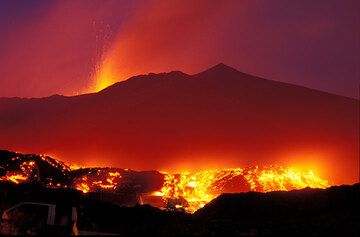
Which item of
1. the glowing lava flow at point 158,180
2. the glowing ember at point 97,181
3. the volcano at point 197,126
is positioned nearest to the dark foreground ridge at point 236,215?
the glowing lava flow at point 158,180

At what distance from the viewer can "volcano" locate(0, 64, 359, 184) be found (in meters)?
128

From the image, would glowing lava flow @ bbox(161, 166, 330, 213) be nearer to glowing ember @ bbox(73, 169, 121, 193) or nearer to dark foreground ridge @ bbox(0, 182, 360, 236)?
glowing ember @ bbox(73, 169, 121, 193)

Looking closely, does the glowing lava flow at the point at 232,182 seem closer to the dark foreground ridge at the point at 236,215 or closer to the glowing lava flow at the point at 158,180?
the glowing lava flow at the point at 158,180

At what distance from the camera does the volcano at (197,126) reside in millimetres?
128375

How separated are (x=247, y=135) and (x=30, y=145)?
210 ft

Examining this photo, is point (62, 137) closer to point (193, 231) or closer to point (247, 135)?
point (247, 135)

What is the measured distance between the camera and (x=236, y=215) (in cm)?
3531

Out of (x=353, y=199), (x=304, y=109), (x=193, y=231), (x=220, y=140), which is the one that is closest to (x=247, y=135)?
(x=220, y=140)

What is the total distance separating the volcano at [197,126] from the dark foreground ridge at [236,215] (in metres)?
81.4

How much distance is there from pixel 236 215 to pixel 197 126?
367 ft

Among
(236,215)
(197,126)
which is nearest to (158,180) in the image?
(236,215)

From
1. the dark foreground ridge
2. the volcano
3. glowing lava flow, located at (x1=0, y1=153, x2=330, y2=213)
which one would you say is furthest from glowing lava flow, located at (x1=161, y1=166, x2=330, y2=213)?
the dark foreground ridge

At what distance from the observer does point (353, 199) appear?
31.3 meters

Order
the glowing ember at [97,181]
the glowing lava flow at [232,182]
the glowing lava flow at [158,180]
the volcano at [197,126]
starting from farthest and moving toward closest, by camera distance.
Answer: the volcano at [197,126] < the glowing lava flow at [232,182] < the glowing ember at [97,181] < the glowing lava flow at [158,180]
